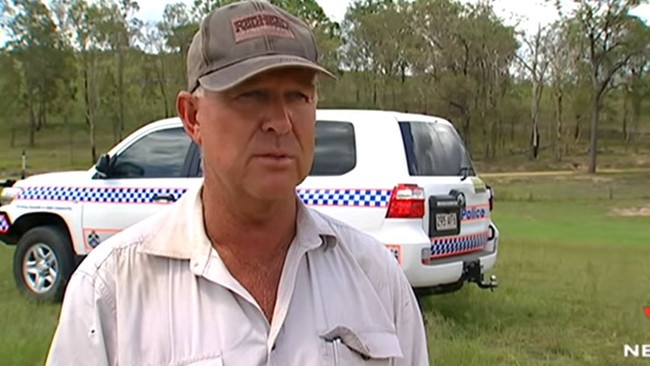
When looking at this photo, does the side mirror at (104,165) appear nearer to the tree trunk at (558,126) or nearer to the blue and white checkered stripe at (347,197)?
the blue and white checkered stripe at (347,197)

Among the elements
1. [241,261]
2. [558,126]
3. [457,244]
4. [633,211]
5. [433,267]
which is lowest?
[633,211]

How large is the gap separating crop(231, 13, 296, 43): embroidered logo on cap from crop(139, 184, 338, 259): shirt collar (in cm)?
39

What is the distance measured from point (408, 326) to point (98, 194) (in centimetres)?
589

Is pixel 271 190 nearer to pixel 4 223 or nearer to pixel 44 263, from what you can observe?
pixel 44 263

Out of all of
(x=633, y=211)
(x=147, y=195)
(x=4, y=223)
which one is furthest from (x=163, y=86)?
(x=147, y=195)

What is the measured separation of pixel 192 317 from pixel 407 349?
0.53m

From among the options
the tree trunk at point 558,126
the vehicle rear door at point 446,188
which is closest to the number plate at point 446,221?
the vehicle rear door at point 446,188

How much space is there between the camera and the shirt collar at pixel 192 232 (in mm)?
1631

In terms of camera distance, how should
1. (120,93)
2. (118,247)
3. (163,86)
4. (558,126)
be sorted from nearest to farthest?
(118,247) < (120,93) < (163,86) < (558,126)

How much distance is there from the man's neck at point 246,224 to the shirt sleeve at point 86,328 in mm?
276

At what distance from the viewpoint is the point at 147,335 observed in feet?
5.12

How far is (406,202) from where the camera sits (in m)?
5.91

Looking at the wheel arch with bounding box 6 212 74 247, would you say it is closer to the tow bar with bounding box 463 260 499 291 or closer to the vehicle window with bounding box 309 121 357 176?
A: the vehicle window with bounding box 309 121 357 176

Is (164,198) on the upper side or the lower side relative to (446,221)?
upper
